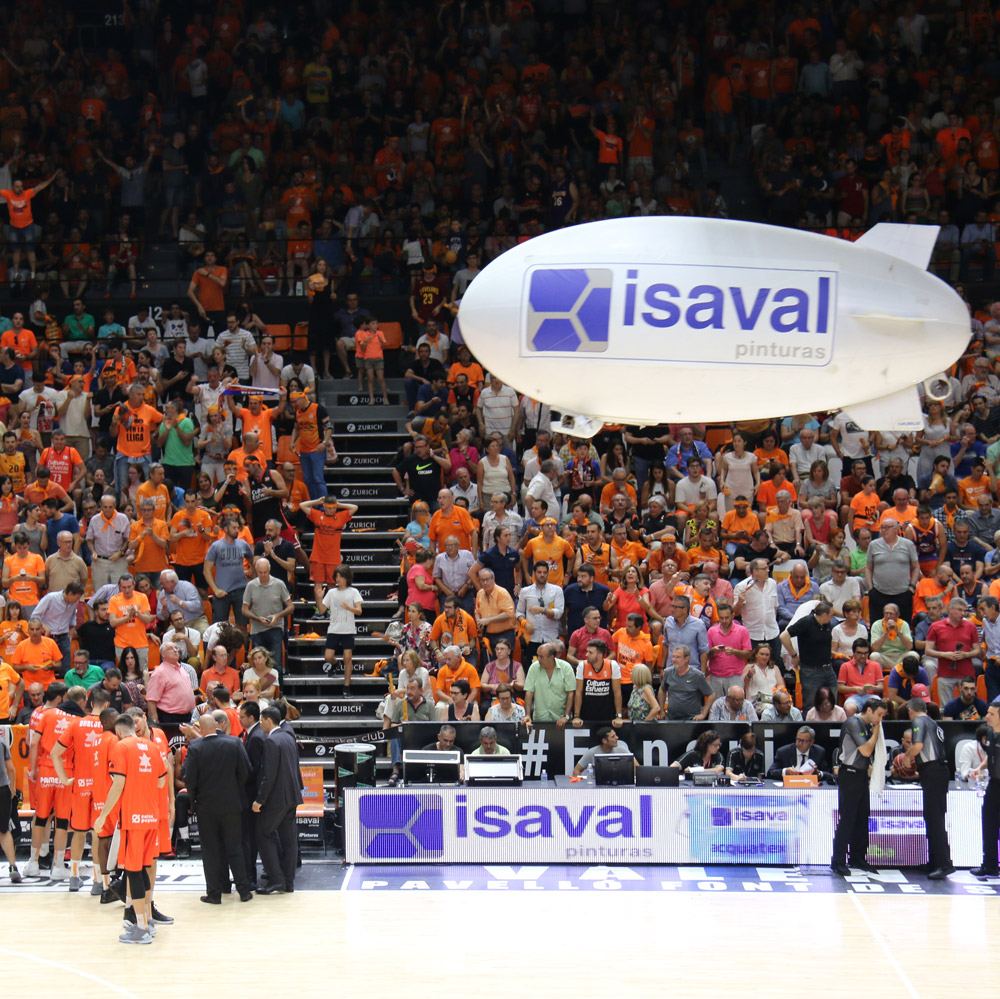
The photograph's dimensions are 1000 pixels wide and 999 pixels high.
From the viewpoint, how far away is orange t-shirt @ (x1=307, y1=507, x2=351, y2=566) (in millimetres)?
18719

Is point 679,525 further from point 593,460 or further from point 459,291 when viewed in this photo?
point 459,291

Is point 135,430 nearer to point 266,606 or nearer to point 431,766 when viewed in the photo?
point 266,606

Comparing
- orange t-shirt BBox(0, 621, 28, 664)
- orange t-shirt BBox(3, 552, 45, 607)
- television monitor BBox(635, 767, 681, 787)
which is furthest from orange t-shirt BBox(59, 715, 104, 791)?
television monitor BBox(635, 767, 681, 787)

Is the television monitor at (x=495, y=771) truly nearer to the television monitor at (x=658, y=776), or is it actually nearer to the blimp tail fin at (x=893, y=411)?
the television monitor at (x=658, y=776)

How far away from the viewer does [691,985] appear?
11.4m

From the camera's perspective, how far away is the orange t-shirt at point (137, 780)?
12219mm

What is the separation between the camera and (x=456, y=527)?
1850 cm

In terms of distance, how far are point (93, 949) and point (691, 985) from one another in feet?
16.5

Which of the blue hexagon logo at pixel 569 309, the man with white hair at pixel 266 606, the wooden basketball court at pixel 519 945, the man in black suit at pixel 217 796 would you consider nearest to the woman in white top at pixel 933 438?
the wooden basketball court at pixel 519 945

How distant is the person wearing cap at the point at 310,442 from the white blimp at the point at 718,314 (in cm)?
943

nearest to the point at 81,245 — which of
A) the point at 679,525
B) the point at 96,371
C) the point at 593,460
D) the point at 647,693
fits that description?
the point at 96,371

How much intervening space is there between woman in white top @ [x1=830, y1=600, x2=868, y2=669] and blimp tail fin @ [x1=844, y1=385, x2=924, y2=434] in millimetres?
5501

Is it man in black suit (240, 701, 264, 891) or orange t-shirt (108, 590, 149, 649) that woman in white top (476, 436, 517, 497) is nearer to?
orange t-shirt (108, 590, 149, 649)

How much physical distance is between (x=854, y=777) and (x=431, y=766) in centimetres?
419
